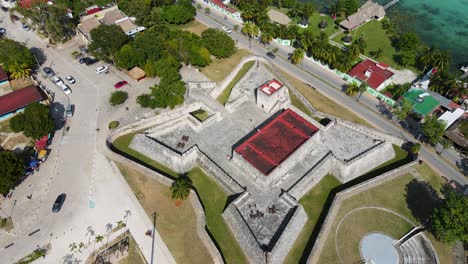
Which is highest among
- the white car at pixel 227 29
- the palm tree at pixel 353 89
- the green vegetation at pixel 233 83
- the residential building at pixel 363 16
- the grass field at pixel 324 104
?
the residential building at pixel 363 16

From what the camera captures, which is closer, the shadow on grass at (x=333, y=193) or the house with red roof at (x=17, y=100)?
the shadow on grass at (x=333, y=193)

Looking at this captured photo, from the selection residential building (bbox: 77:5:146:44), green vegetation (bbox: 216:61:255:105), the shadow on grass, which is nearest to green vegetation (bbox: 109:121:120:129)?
green vegetation (bbox: 216:61:255:105)

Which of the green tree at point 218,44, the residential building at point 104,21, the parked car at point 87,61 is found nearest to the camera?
the green tree at point 218,44

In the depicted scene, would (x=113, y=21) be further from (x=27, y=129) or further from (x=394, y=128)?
(x=394, y=128)

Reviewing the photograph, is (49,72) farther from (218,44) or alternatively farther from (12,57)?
(218,44)

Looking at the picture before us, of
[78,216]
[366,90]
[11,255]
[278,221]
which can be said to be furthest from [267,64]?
[11,255]

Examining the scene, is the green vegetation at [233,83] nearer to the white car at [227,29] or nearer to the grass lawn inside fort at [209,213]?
the white car at [227,29]

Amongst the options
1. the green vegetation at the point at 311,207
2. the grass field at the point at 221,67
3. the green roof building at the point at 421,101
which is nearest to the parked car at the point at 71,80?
the grass field at the point at 221,67
